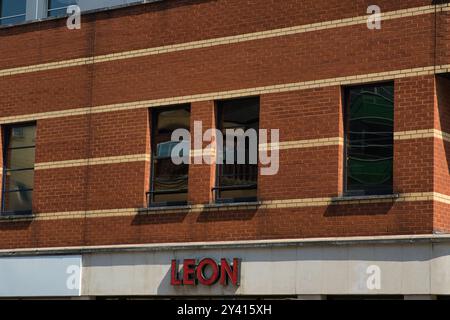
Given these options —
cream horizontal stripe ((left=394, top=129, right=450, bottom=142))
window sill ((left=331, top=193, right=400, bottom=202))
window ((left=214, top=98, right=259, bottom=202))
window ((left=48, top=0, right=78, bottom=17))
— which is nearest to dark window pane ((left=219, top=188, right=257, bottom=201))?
window ((left=214, top=98, right=259, bottom=202))

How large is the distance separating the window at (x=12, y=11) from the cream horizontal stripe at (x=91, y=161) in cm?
339

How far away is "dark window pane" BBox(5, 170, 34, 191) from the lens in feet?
82.0

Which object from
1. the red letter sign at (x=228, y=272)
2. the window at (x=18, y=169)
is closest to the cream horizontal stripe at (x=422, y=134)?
the red letter sign at (x=228, y=272)

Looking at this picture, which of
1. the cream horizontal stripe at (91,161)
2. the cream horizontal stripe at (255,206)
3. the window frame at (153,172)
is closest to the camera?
the cream horizontal stripe at (255,206)

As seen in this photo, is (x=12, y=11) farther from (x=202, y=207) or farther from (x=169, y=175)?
(x=202, y=207)

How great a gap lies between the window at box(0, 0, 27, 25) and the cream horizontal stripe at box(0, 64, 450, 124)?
2.23 m

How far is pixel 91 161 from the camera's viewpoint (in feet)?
78.2

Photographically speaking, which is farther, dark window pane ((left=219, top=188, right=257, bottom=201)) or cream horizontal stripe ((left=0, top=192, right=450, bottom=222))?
dark window pane ((left=219, top=188, right=257, bottom=201))

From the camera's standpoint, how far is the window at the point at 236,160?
21906mm

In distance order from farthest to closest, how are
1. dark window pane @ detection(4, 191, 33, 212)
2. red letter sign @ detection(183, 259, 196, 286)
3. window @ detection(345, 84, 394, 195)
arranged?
1. dark window pane @ detection(4, 191, 33, 212)
2. red letter sign @ detection(183, 259, 196, 286)
3. window @ detection(345, 84, 394, 195)

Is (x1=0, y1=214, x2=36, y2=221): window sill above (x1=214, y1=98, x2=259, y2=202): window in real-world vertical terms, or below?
below

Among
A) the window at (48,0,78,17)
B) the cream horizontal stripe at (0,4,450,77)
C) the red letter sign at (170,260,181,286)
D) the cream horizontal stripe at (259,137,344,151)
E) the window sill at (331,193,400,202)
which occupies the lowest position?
the red letter sign at (170,260,181,286)

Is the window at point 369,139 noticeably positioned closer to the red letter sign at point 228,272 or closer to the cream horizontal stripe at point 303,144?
the cream horizontal stripe at point 303,144

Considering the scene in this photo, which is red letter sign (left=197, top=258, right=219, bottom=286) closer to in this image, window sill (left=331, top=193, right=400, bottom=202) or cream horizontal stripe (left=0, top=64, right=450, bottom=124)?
window sill (left=331, top=193, right=400, bottom=202)
